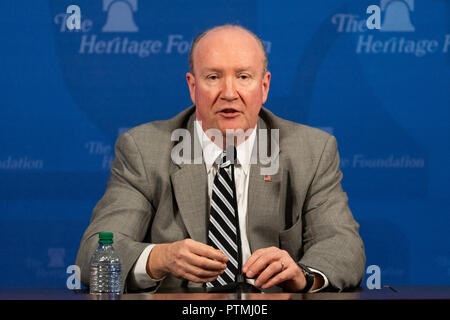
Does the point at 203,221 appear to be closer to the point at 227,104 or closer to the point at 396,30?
the point at 227,104

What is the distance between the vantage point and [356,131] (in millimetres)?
3361

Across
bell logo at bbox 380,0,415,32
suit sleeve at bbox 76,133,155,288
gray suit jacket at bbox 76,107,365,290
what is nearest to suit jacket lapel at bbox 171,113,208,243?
gray suit jacket at bbox 76,107,365,290

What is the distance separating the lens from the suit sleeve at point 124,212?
7.25 ft

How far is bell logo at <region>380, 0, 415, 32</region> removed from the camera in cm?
332

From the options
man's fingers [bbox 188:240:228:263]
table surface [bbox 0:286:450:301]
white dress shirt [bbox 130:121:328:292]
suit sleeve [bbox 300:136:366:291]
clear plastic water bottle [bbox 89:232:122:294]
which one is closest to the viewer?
table surface [bbox 0:286:450:301]

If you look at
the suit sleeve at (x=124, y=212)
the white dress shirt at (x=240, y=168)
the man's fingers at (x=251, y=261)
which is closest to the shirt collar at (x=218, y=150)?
the white dress shirt at (x=240, y=168)

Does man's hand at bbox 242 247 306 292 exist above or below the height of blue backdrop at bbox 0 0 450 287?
below

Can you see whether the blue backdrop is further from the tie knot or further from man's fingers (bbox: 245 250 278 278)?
man's fingers (bbox: 245 250 278 278)

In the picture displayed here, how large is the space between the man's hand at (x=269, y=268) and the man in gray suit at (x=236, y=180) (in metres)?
0.30

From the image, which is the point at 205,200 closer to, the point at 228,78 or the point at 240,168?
the point at 240,168

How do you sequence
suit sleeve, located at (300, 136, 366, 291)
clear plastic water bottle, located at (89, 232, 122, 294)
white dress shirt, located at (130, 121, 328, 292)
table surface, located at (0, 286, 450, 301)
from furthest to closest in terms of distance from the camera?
white dress shirt, located at (130, 121, 328, 292) < suit sleeve, located at (300, 136, 366, 291) < clear plastic water bottle, located at (89, 232, 122, 294) < table surface, located at (0, 286, 450, 301)

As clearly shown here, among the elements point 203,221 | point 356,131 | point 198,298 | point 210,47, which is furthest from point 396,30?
point 198,298

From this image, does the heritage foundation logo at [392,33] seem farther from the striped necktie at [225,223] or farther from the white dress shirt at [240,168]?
the striped necktie at [225,223]
